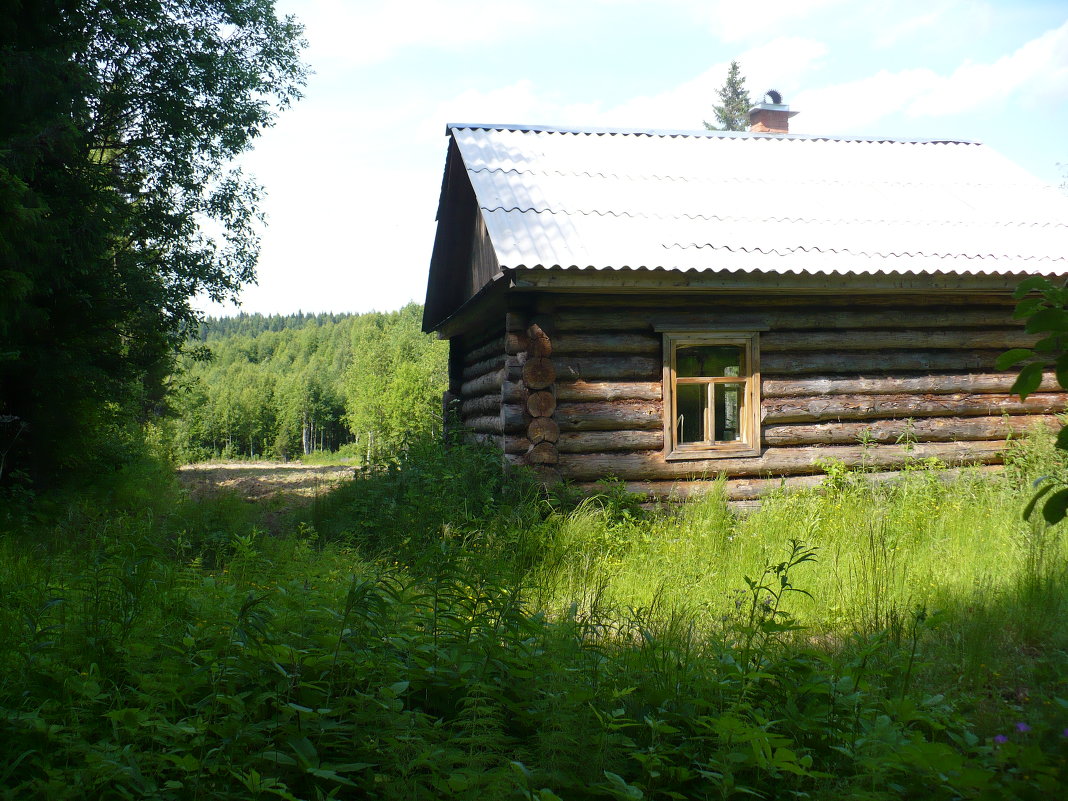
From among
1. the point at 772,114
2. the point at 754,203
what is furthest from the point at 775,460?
the point at 772,114

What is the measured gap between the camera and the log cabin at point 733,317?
8.21 m

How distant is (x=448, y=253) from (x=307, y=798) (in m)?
10.2

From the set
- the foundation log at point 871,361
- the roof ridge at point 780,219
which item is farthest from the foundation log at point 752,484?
the roof ridge at point 780,219

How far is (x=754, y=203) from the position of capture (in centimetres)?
992

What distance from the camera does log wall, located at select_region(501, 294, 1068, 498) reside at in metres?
8.30

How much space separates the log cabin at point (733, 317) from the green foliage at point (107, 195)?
465 centimetres

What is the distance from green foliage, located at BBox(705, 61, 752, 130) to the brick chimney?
1472 inches

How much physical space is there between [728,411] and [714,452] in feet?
2.99

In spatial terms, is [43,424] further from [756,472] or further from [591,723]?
[591,723]

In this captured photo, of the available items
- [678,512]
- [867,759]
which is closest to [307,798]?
[867,759]

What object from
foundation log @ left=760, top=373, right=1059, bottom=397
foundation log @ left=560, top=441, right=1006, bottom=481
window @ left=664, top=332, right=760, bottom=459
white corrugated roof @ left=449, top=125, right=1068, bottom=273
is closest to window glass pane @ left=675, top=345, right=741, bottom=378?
window @ left=664, top=332, right=760, bottom=459

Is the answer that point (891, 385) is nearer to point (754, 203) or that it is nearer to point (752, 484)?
point (752, 484)

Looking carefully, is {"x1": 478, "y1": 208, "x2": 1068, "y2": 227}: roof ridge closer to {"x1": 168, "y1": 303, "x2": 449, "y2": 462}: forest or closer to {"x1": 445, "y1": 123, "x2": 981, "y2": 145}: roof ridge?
{"x1": 445, "y1": 123, "x2": 981, "y2": 145}: roof ridge

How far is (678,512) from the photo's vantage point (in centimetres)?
821
